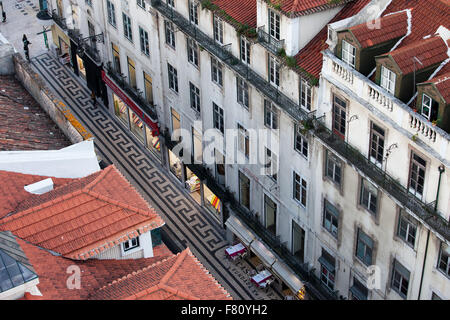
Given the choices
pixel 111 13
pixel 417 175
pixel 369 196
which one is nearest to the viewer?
pixel 417 175

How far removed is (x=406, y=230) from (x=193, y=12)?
2205 cm

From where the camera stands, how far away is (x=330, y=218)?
42.1 meters

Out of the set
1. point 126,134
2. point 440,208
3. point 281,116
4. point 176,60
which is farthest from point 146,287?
point 126,134

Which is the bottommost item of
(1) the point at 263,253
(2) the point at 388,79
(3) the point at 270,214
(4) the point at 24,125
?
(1) the point at 263,253

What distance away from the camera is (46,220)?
32312mm

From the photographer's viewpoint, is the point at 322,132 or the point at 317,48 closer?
the point at 322,132

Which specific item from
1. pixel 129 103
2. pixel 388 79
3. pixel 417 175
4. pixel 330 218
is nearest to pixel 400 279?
pixel 330 218

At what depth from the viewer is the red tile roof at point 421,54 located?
33.3 m

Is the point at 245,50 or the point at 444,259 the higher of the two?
the point at 245,50

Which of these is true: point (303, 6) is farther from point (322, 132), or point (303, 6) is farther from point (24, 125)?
point (24, 125)

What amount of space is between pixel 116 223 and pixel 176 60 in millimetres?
23102

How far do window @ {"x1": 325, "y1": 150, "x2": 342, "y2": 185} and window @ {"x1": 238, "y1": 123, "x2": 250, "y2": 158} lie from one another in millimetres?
8449

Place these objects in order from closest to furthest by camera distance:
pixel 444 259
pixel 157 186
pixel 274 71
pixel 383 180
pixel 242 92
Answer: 1. pixel 444 259
2. pixel 383 180
3. pixel 274 71
4. pixel 242 92
5. pixel 157 186

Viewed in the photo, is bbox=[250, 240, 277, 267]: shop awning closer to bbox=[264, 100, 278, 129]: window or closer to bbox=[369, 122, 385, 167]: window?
bbox=[264, 100, 278, 129]: window
